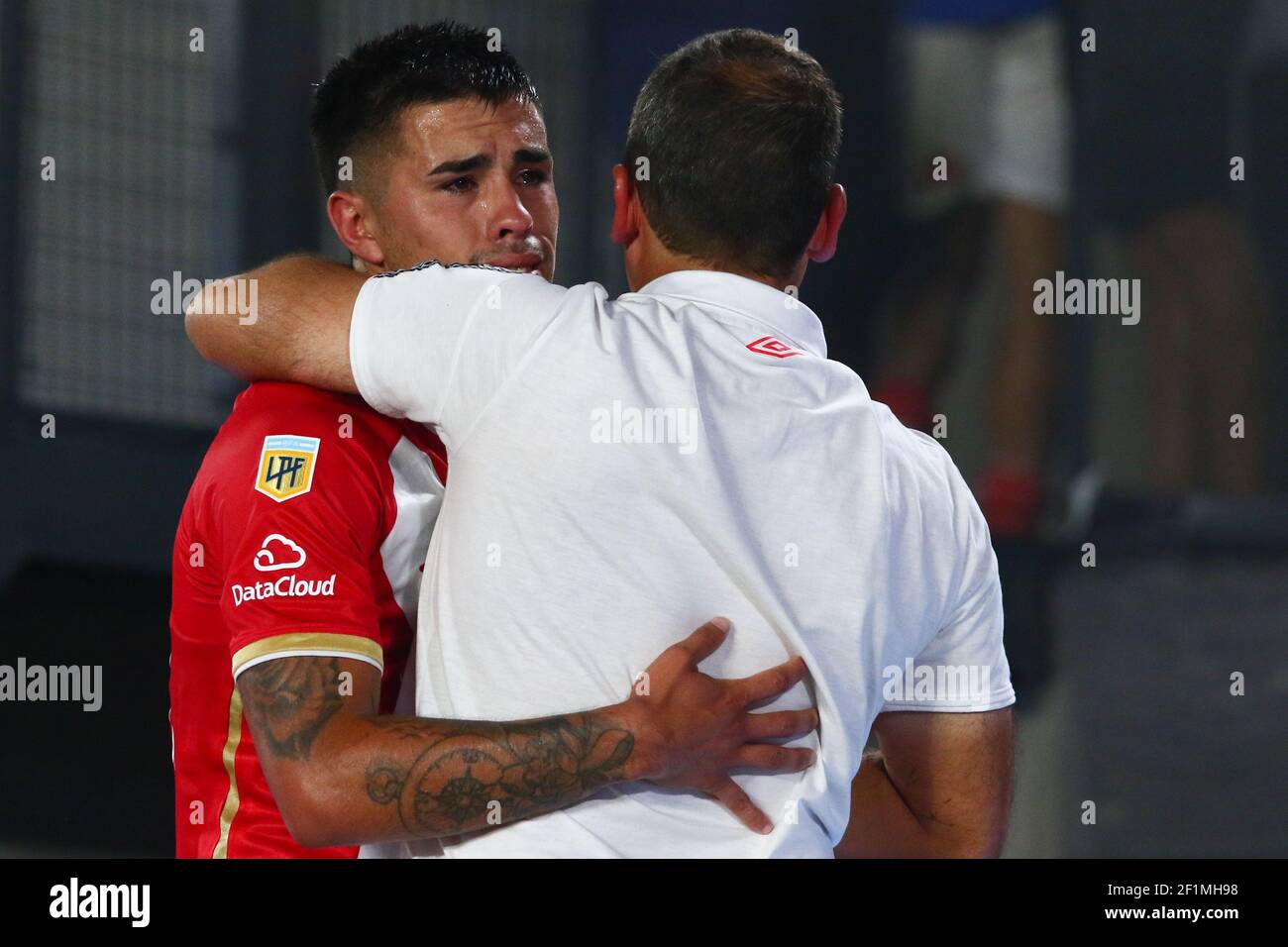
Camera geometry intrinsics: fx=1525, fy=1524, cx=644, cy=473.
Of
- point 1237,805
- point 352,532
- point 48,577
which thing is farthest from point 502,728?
point 1237,805

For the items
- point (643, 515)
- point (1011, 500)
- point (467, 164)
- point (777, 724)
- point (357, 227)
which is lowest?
point (1011, 500)

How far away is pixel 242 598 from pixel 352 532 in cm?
18

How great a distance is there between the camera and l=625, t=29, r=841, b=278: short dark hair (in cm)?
210

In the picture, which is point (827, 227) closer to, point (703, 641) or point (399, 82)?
point (703, 641)

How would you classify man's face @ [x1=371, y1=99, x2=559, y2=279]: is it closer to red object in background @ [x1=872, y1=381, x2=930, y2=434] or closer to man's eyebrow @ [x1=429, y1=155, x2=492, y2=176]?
man's eyebrow @ [x1=429, y1=155, x2=492, y2=176]

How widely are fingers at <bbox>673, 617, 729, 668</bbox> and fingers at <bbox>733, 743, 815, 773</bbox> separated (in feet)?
0.45

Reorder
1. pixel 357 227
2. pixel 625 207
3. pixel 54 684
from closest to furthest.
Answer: pixel 625 207, pixel 357 227, pixel 54 684

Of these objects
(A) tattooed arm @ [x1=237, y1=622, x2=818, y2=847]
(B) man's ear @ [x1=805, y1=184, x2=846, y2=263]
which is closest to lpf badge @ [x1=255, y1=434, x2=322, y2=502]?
(A) tattooed arm @ [x1=237, y1=622, x2=818, y2=847]

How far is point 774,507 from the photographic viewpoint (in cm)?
199

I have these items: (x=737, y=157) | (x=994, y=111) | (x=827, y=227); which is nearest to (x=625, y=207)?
(x=737, y=157)

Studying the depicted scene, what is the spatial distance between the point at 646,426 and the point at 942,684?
0.67 meters

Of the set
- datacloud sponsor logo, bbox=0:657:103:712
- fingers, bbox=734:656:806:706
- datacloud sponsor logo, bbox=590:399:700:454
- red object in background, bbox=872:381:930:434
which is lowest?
datacloud sponsor logo, bbox=0:657:103:712

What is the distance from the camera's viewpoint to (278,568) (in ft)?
6.73

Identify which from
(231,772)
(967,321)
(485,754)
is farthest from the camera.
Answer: (967,321)
